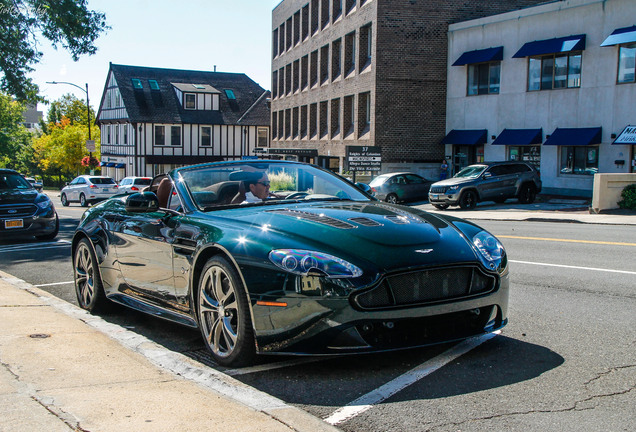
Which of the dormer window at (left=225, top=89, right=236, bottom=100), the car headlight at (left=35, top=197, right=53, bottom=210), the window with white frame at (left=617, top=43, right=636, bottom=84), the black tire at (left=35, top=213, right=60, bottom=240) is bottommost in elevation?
the black tire at (left=35, top=213, right=60, bottom=240)

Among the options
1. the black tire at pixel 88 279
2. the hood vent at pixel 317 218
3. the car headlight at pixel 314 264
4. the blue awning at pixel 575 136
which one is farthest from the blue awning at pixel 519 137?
the car headlight at pixel 314 264

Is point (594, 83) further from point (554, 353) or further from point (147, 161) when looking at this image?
point (147, 161)

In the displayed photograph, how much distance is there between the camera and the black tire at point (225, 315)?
184 inches

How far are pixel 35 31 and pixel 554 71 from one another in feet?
76.2

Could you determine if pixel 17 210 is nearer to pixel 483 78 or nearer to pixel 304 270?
pixel 304 270

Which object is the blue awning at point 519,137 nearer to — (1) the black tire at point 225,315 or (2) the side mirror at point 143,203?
(2) the side mirror at point 143,203

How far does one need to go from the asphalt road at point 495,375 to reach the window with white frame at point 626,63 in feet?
80.5

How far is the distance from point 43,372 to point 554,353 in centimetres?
353

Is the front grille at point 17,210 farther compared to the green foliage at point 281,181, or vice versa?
the front grille at point 17,210

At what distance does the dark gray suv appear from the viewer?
91.9 feet

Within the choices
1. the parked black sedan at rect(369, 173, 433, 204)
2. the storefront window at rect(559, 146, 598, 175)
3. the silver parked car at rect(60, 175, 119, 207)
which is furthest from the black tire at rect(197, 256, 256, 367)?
the silver parked car at rect(60, 175, 119, 207)

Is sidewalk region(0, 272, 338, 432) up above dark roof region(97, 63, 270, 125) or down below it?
below

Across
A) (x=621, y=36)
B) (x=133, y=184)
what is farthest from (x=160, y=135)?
(x=621, y=36)

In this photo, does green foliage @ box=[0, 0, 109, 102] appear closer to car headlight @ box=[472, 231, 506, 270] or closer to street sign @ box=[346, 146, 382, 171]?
street sign @ box=[346, 146, 382, 171]
